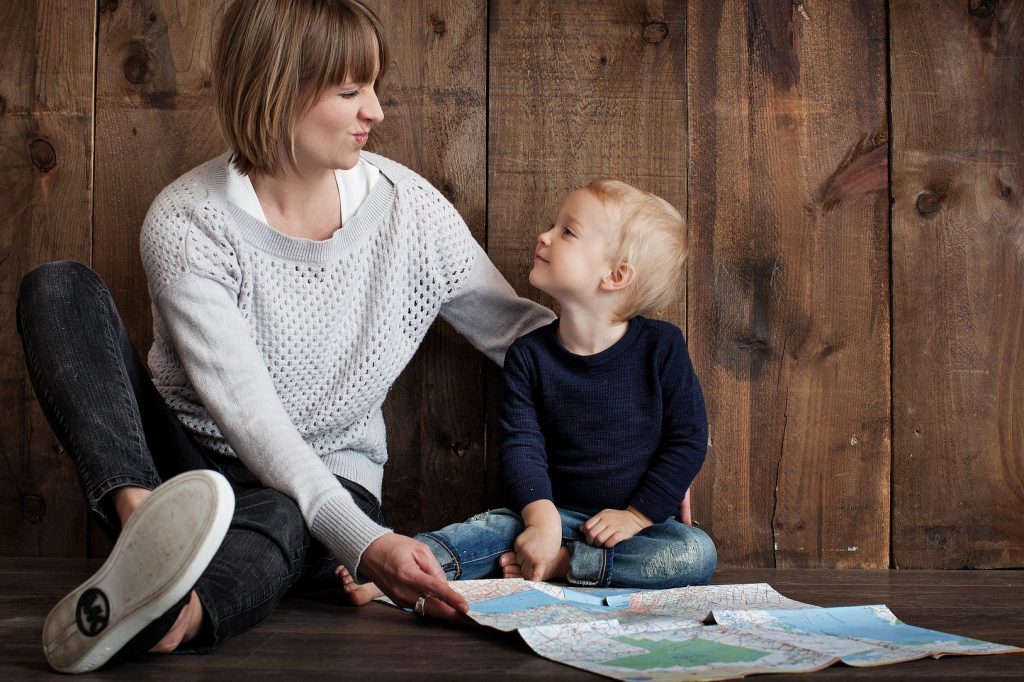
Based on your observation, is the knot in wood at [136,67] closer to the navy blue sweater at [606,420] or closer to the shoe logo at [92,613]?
the navy blue sweater at [606,420]

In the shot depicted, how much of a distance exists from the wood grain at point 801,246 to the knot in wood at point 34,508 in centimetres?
109

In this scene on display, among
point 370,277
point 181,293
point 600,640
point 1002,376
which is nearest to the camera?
point 600,640

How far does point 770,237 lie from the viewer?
5.08 ft

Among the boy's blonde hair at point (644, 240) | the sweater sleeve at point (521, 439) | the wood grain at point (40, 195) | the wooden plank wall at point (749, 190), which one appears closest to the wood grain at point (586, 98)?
the wooden plank wall at point (749, 190)

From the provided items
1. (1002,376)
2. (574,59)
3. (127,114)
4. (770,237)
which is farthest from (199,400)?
(1002,376)

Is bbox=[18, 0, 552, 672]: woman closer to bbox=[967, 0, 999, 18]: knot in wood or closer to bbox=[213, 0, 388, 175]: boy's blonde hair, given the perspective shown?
bbox=[213, 0, 388, 175]: boy's blonde hair

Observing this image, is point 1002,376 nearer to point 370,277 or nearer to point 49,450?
point 370,277

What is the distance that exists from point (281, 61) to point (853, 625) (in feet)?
3.28

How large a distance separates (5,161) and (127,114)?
218 millimetres

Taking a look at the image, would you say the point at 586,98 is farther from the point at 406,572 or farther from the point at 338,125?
the point at 406,572

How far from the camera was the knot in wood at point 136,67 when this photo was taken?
61.0 inches

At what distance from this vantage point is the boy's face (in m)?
1.39

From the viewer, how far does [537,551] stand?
1285mm

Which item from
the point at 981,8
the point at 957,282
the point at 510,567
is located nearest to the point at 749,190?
the point at 957,282
